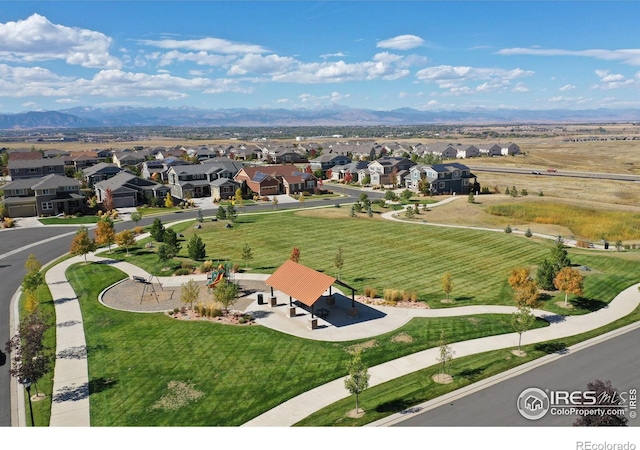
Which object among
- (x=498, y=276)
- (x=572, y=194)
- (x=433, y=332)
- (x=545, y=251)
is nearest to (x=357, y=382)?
(x=433, y=332)

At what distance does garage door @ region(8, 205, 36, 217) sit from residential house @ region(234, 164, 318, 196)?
4248 centimetres

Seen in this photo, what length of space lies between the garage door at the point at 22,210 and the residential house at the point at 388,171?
7639 cm

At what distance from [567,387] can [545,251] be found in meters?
31.8

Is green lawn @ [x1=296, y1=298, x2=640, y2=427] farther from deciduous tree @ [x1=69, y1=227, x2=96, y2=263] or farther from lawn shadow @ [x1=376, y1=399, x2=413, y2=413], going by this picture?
deciduous tree @ [x1=69, y1=227, x2=96, y2=263]

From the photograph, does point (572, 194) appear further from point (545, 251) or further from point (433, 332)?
point (433, 332)

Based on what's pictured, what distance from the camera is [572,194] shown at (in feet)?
316

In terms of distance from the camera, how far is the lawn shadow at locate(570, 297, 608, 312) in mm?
35938

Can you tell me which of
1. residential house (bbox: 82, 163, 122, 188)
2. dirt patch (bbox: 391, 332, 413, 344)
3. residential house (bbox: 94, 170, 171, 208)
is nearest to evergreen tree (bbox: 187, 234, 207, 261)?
dirt patch (bbox: 391, 332, 413, 344)

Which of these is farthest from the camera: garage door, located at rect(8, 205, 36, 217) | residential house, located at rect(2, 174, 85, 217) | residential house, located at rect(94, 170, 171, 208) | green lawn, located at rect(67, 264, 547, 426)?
residential house, located at rect(94, 170, 171, 208)

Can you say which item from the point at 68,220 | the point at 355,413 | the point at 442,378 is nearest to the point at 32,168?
the point at 68,220

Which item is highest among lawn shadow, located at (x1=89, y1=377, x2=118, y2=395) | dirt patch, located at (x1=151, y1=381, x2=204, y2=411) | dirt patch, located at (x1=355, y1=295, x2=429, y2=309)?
dirt patch, located at (x1=355, y1=295, x2=429, y2=309)

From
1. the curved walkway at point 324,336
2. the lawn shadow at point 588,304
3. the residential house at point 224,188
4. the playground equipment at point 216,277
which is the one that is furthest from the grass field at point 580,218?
the residential house at point 224,188

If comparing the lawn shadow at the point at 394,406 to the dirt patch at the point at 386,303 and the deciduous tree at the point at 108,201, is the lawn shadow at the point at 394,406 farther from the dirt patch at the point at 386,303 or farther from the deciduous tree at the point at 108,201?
the deciduous tree at the point at 108,201

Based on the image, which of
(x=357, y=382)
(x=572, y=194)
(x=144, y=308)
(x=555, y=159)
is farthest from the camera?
(x=555, y=159)
